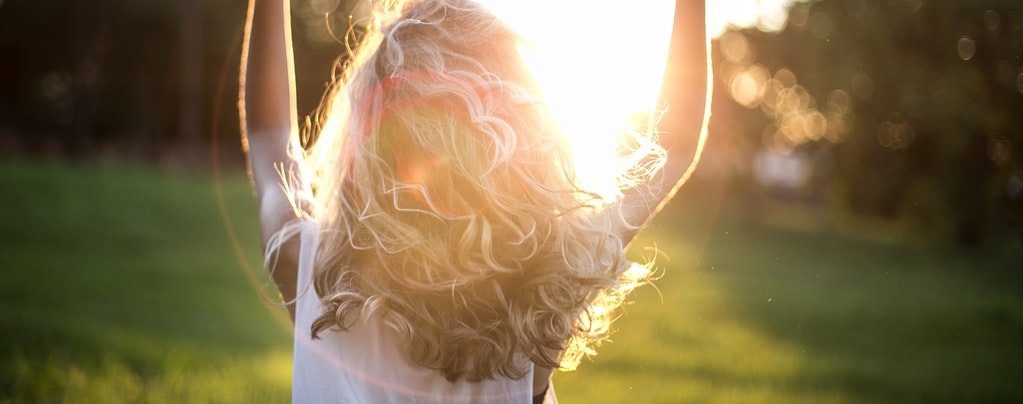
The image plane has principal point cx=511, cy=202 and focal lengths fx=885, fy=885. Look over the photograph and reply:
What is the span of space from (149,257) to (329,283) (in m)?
12.9

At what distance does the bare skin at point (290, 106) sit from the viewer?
192 centimetres

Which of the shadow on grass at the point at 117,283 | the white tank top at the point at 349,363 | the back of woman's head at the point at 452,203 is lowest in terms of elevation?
the shadow on grass at the point at 117,283

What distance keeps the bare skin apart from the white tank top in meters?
0.18

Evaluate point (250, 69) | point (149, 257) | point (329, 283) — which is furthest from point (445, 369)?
point (149, 257)

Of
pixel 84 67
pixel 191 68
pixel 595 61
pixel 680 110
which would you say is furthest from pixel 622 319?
pixel 84 67

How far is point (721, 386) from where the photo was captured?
664 cm

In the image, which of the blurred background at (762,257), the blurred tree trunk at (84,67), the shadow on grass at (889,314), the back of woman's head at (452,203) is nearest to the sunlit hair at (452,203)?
the back of woman's head at (452,203)

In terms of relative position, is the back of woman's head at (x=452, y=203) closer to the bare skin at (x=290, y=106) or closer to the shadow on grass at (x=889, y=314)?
the bare skin at (x=290, y=106)

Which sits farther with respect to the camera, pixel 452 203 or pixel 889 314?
pixel 889 314

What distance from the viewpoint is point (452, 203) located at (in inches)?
67.6

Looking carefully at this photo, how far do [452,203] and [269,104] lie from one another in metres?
0.52

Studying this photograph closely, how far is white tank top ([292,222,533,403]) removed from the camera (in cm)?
171

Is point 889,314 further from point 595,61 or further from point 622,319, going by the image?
point 595,61

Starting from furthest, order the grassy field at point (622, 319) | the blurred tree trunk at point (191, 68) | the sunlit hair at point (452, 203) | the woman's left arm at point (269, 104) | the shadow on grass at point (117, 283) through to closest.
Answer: the blurred tree trunk at point (191, 68) < the shadow on grass at point (117, 283) < the grassy field at point (622, 319) < the woman's left arm at point (269, 104) < the sunlit hair at point (452, 203)
